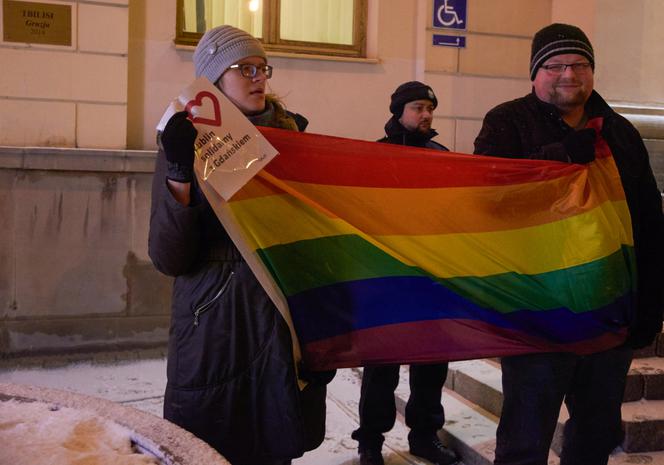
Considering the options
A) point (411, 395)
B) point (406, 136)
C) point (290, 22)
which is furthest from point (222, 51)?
point (290, 22)

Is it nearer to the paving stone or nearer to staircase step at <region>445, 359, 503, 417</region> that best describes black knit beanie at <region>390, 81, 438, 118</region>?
staircase step at <region>445, 359, 503, 417</region>

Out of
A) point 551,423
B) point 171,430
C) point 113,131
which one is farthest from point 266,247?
point 113,131

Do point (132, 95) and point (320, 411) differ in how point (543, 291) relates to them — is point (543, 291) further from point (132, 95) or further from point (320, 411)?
point (132, 95)

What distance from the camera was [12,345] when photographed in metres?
5.83

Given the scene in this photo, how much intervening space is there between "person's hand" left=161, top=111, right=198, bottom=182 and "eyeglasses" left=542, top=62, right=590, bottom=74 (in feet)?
4.49

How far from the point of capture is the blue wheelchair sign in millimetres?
6762

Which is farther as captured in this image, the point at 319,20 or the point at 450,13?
the point at 319,20

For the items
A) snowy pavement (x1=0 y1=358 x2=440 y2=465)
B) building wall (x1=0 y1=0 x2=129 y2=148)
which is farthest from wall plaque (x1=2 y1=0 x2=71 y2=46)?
snowy pavement (x1=0 y1=358 x2=440 y2=465)

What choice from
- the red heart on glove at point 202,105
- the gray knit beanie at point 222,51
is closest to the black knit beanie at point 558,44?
the gray knit beanie at point 222,51

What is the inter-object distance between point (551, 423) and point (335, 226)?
1.01 meters

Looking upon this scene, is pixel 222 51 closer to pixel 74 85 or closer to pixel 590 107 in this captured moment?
pixel 590 107

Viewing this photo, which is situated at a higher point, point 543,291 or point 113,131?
point 113,131

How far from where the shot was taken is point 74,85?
5973 mm

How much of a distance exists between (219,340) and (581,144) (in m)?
1.48
